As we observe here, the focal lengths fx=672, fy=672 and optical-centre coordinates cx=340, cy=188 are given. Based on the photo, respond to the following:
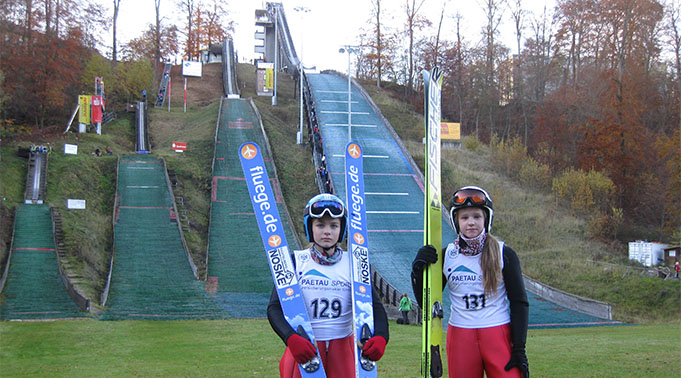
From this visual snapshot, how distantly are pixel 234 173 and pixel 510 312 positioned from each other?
30108 millimetres

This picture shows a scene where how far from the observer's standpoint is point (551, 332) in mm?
18156

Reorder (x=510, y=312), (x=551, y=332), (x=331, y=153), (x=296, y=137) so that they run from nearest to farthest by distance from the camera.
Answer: (x=510, y=312) → (x=551, y=332) → (x=331, y=153) → (x=296, y=137)

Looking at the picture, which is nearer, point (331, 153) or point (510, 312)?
point (510, 312)

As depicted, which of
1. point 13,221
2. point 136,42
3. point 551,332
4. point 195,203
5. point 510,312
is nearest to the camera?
point 510,312

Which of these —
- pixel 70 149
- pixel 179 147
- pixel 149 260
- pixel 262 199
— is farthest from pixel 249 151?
pixel 179 147

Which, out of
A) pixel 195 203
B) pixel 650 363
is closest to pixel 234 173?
pixel 195 203

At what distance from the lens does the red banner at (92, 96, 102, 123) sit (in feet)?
129

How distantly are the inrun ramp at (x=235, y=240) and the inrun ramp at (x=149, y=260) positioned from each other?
0.91 m

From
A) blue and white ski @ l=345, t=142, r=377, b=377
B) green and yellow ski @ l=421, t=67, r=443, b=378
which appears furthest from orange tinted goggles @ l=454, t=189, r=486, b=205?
blue and white ski @ l=345, t=142, r=377, b=377

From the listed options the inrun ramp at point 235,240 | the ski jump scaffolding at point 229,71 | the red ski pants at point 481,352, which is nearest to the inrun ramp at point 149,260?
the inrun ramp at point 235,240

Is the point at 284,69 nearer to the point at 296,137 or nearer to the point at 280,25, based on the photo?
the point at 280,25

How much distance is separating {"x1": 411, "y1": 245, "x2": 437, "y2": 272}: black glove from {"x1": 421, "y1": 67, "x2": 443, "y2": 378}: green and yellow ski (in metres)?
0.07

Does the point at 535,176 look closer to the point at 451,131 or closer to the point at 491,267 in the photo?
the point at 451,131

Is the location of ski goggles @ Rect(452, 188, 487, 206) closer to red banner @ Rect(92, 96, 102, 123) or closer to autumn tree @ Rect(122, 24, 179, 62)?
red banner @ Rect(92, 96, 102, 123)
